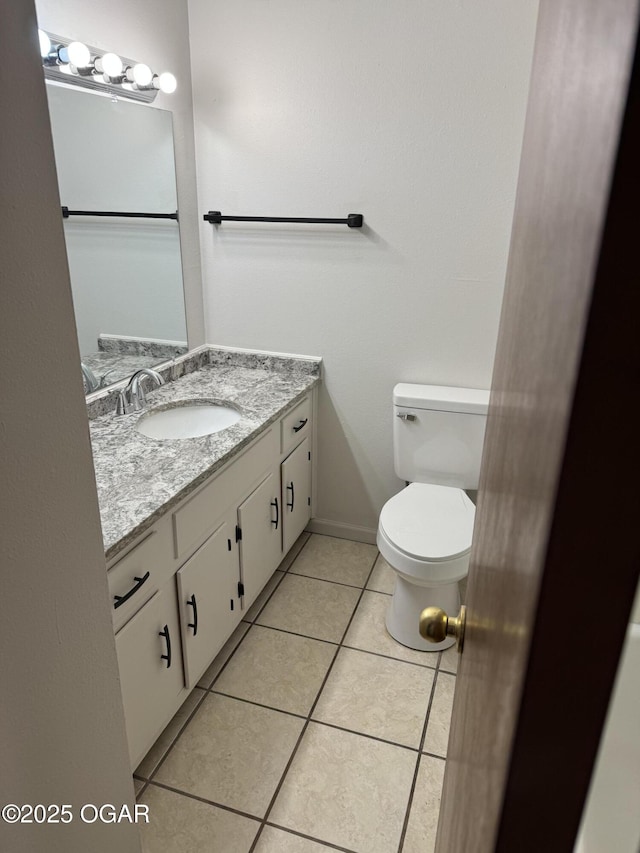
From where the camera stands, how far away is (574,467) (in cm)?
24

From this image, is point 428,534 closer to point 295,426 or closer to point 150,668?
point 295,426

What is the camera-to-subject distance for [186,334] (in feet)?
8.30

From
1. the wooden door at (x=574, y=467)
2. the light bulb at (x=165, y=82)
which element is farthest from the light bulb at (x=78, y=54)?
the wooden door at (x=574, y=467)

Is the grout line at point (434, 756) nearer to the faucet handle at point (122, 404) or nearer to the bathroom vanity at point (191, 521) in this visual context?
the bathroom vanity at point (191, 521)

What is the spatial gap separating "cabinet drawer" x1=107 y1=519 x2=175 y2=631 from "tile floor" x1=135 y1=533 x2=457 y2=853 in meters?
0.58

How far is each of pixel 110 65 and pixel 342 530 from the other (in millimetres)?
2052

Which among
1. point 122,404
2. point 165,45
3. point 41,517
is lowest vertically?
point 122,404

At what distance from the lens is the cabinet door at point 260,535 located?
2039 mm

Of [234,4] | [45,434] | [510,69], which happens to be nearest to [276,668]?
[45,434]

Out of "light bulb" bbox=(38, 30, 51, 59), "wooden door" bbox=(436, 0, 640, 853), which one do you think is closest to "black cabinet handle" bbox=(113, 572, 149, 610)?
"wooden door" bbox=(436, 0, 640, 853)

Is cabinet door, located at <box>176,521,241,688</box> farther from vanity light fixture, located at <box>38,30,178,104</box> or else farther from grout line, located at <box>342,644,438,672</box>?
vanity light fixture, located at <box>38,30,178,104</box>

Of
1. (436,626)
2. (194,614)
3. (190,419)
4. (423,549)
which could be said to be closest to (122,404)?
(190,419)

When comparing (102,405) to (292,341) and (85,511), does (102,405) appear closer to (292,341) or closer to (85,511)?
(292,341)

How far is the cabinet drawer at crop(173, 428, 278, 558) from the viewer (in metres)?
1.61
